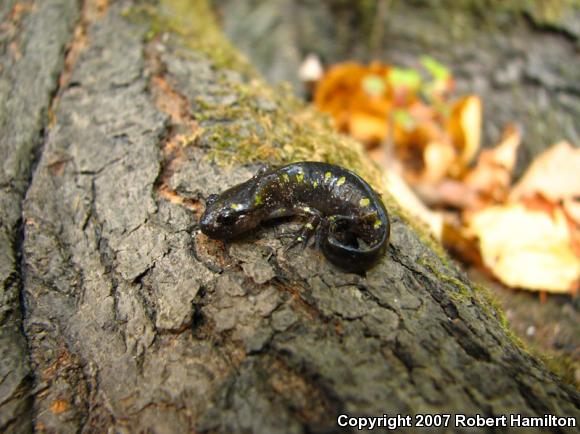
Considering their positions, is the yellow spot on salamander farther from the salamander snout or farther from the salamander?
the salamander snout

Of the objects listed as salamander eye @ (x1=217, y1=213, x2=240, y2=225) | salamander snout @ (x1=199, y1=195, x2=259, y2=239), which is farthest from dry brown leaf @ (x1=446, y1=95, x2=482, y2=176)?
salamander eye @ (x1=217, y1=213, x2=240, y2=225)

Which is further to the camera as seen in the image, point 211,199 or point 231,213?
point 211,199

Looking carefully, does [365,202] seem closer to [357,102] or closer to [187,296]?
[187,296]

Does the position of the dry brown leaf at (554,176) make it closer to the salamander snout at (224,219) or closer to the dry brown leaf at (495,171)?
the dry brown leaf at (495,171)

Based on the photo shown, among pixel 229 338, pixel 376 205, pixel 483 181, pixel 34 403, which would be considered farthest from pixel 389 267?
pixel 483 181

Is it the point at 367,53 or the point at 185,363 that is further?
the point at 367,53

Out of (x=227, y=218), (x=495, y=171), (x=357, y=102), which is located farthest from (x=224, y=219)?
(x=495, y=171)

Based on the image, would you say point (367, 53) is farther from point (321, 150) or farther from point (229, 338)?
point (229, 338)
